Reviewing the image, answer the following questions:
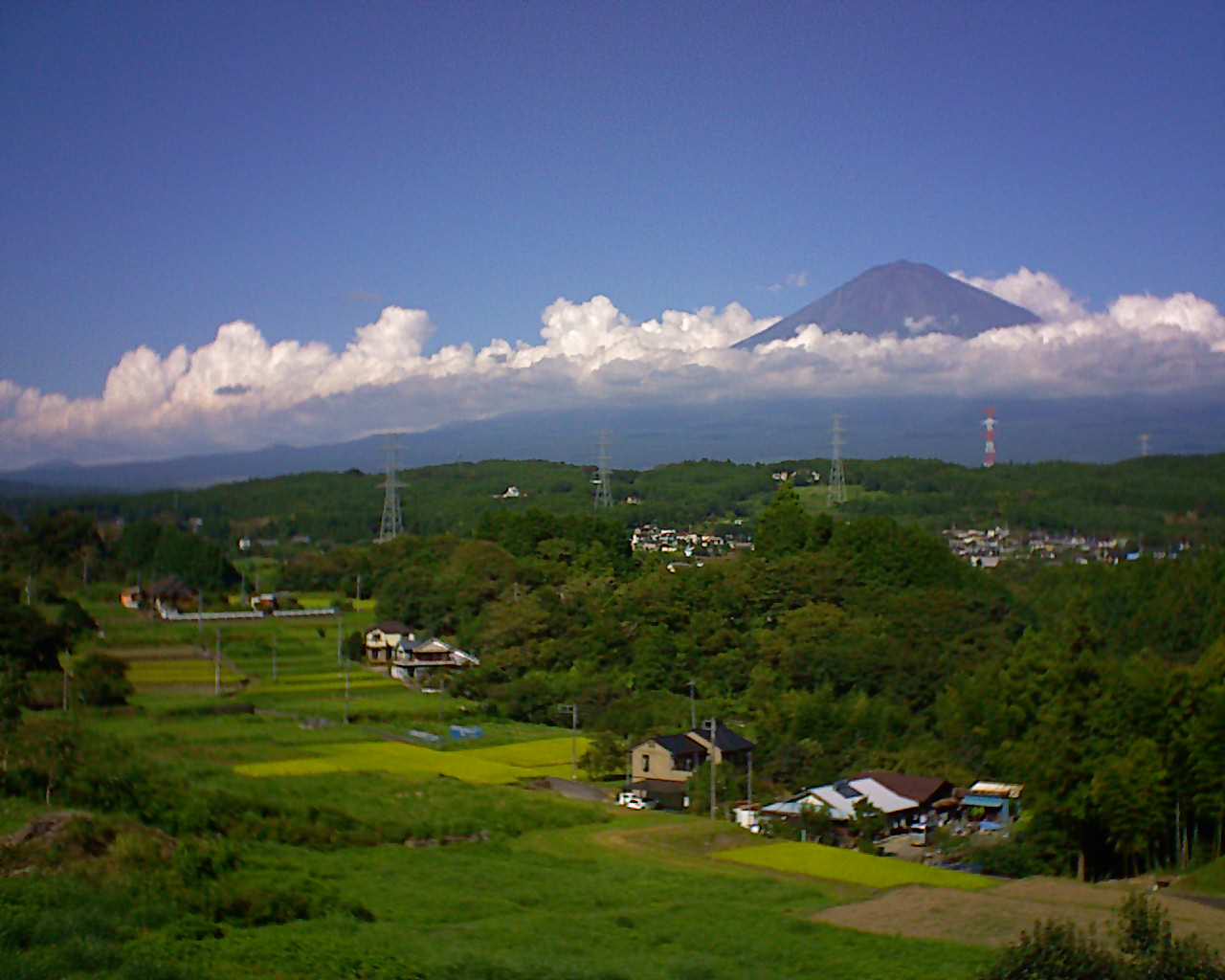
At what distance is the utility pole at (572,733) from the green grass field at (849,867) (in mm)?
5468

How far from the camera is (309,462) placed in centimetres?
5891

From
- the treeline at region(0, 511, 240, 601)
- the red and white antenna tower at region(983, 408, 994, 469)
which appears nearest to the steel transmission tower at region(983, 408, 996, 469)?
the red and white antenna tower at region(983, 408, 994, 469)

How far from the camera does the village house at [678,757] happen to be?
2081 cm

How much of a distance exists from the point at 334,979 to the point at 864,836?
973cm

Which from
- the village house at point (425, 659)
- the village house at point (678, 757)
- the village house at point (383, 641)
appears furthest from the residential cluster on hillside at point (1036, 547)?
the village house at point (678, 757)

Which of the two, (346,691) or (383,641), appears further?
(383,641)

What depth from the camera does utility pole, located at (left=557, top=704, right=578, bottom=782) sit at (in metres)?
21.8

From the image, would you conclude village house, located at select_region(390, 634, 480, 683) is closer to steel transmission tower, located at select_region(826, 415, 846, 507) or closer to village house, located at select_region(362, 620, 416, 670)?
village house, located at select_region(362, 620, 416, 670)

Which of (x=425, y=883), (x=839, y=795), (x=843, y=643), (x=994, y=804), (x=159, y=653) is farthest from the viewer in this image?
(x=843, y=643)

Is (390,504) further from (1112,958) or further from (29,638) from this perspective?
(1112,958)

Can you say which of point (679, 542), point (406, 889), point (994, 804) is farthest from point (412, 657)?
point (679, 542)

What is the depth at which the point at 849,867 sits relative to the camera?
15.6 m

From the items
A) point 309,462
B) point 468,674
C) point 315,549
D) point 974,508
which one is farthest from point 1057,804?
point 309,462

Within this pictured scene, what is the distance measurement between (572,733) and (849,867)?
10215 millimetres
